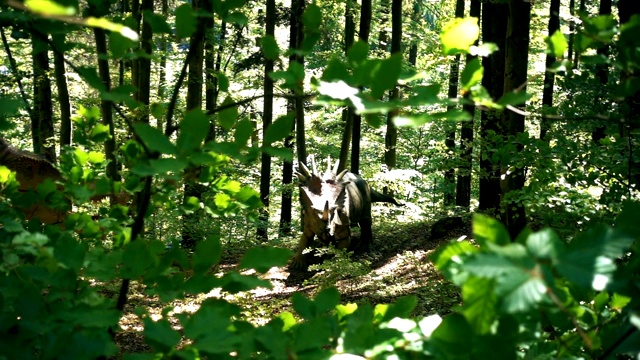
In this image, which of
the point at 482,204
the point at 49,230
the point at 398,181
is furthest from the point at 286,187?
the point at 49,230

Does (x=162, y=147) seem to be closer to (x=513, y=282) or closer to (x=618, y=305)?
(x=513, y=282)

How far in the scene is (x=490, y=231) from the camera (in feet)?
2.58

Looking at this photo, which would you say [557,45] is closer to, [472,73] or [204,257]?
[472,73]

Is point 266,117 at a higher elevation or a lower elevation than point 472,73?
lower

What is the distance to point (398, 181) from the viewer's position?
14680 millimetres

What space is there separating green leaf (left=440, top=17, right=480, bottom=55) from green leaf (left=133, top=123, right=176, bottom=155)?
51 cm

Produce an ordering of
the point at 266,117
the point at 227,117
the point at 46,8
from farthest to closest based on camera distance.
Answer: the point at 266,117 < the point at 227,117 < the point at 46,8

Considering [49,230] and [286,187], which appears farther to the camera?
[286,187]

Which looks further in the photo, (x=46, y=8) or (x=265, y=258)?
(x=265, y=258)

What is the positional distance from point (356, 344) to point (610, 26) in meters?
0.72

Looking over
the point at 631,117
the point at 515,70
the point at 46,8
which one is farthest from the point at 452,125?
the point at 46,8

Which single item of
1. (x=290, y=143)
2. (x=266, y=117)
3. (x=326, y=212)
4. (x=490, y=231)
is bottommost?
(x=326, y=212)

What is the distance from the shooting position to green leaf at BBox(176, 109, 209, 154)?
974mm

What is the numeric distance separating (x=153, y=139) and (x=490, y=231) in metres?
0.55
